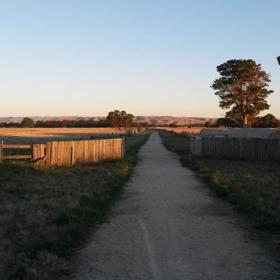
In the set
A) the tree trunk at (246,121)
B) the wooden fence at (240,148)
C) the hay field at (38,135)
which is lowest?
the hay field at (38,135)

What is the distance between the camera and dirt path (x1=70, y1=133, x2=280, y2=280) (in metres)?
6.43

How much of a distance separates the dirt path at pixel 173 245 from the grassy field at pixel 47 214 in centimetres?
39

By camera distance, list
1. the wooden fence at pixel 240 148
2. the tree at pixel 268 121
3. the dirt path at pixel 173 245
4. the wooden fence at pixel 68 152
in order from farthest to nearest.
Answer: the tree at pixel 268 121
the wooden fence at pixel 240 148
the wooden fence at pixel 68 152
the dirt path at pixel 173 245

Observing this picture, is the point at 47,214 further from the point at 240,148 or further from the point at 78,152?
the point at 240,148

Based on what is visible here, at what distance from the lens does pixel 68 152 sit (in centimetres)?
2339

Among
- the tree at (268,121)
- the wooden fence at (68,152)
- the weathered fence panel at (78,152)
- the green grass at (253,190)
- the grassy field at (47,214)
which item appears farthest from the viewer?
the tree at (268,121)

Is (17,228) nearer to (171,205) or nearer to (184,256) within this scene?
(184,256)

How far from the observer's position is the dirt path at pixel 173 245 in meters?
6.43

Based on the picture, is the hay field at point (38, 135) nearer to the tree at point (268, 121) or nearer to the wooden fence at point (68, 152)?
the wooden fence at point (68, 152)

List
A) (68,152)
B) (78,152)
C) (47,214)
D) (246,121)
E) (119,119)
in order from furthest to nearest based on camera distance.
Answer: (119,119) < (246,121) < (78,152) < (68,152) < (47,214)

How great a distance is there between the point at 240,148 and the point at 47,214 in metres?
20.6

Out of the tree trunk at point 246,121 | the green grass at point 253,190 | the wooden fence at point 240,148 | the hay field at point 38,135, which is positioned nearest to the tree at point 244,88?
the tree trunk at point 246,121

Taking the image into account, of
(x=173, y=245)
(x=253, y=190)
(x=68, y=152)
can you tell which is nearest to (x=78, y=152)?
(x=68, y=152)


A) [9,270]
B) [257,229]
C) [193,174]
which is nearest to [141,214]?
[257,229]
